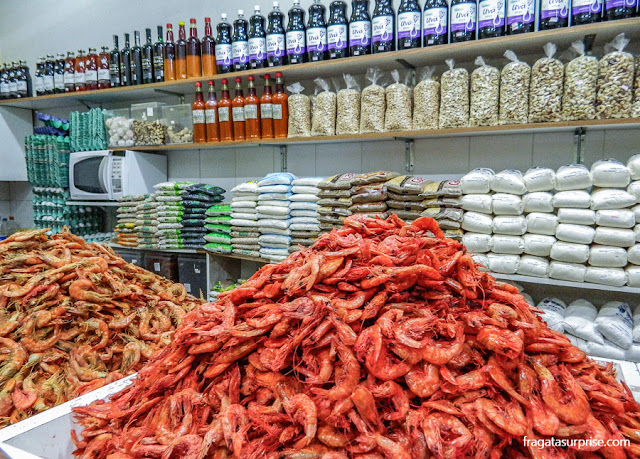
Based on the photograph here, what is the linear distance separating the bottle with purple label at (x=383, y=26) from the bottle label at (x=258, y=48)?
2.65 ft

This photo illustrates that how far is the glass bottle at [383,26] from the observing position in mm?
2652

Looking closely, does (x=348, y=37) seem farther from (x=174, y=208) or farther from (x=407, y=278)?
(x=407, y=278)

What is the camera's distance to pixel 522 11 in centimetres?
230

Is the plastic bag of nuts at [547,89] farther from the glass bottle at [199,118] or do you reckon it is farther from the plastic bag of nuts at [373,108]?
the glass bottle at [199,118]

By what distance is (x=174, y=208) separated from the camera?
3449 mm

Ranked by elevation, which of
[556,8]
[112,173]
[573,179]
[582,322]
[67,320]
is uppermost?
[556,8]

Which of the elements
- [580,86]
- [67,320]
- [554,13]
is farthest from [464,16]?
[67,320]

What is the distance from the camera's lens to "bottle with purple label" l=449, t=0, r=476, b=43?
7.89ft

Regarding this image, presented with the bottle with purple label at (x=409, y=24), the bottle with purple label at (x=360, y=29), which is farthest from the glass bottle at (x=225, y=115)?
the bottle with purple label at (x=409, y=24)

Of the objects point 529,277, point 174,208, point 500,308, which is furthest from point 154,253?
point 500,308

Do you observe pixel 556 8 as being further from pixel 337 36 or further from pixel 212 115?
pixel 212 115

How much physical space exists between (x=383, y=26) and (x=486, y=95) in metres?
0.77

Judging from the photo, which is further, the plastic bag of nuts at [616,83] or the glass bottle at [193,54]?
the glass bottle at [193,54]

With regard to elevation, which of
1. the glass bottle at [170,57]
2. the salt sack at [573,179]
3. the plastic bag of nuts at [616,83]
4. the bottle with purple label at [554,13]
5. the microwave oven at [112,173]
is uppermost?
the glass bottle at [170,57]
